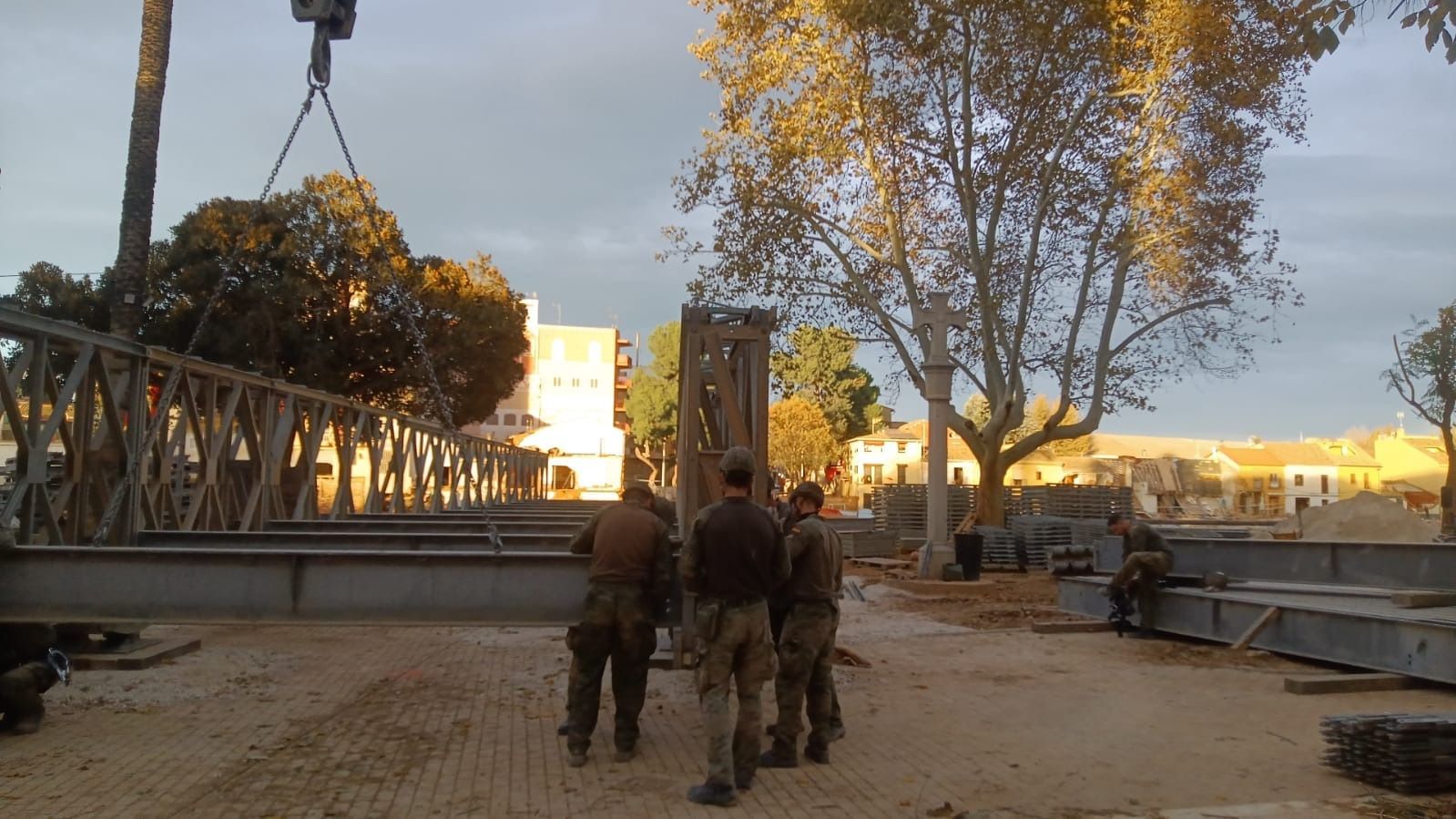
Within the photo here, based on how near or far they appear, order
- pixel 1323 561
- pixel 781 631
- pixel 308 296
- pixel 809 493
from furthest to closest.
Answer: pixel 308 296, pixel 1323 561, pixel 809 493, pixel 781 631

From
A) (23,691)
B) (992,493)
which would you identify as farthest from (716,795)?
(992,493)

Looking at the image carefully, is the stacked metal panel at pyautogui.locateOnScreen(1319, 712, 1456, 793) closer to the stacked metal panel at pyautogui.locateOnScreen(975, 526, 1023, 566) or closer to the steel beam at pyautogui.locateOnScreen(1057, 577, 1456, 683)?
the steel beam at pyautogui.locateOnScreen(1057, 577, 1456, 683)

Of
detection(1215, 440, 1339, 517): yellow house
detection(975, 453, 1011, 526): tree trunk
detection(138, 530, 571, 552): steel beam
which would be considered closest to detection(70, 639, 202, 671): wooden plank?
detection(138, 530, 571, 552): steel beam

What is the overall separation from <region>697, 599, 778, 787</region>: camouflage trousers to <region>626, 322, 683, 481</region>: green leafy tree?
61238 mm

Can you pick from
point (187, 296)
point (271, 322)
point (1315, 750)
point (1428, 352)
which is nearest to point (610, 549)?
point (1315, 750)

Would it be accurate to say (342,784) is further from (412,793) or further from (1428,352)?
(1428,352)

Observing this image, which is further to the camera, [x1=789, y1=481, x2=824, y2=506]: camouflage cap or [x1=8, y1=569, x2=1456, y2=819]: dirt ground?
[x1=789, y1=481, x2=824, y2=506]: camouflage cap

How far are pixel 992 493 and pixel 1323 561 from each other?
1254 cm

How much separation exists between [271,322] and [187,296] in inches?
111

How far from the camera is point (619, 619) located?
645 cm

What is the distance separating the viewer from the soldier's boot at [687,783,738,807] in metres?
5.58

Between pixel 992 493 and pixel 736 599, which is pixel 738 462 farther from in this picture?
pixel 992 493

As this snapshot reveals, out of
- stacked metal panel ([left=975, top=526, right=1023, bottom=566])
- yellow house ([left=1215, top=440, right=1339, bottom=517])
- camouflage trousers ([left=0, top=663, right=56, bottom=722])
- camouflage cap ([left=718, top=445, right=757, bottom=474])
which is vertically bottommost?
camouflage trousers ([left=0, top=663, right=56, bottom=722])

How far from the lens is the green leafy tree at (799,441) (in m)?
56.2
